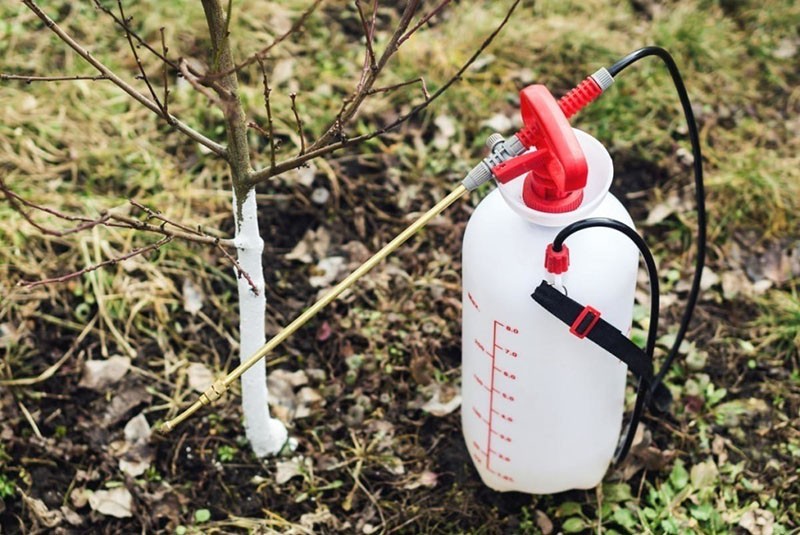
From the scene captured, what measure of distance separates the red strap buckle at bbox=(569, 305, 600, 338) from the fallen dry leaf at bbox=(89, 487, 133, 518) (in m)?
1.43

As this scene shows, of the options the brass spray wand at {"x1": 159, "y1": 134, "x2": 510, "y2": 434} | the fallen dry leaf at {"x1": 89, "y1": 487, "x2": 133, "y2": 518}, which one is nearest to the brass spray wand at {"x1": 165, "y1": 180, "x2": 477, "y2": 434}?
the brass spray wand at {"x1": 159, "y1": 134, "x2": 510, "y2": 434}

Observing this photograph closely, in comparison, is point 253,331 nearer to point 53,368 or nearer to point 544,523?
point 53,368

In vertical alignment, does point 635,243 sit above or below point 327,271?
above

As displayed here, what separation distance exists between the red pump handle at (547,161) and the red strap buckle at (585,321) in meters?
0.23

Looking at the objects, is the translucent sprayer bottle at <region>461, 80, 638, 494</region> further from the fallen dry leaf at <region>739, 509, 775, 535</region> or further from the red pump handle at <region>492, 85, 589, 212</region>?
the fallen dry leaf at <region>739, 509, 775, 535</region>

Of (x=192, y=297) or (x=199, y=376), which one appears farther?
(x=192, y=297)

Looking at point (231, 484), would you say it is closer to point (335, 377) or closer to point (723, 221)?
point (335, 377)

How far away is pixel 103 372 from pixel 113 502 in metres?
0.46

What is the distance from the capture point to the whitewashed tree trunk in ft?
6.78

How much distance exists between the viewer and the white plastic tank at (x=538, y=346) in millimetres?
1929

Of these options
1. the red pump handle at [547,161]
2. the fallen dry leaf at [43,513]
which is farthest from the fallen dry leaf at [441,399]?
the fallen dry leaf at [43,513]

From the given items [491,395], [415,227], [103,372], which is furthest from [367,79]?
[103,372]

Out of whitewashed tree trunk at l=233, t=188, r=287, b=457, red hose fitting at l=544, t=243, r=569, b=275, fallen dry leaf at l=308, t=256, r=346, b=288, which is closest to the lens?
red hose fitting at l=544, t=243, r=569, b=275

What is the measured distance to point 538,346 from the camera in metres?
2.03
